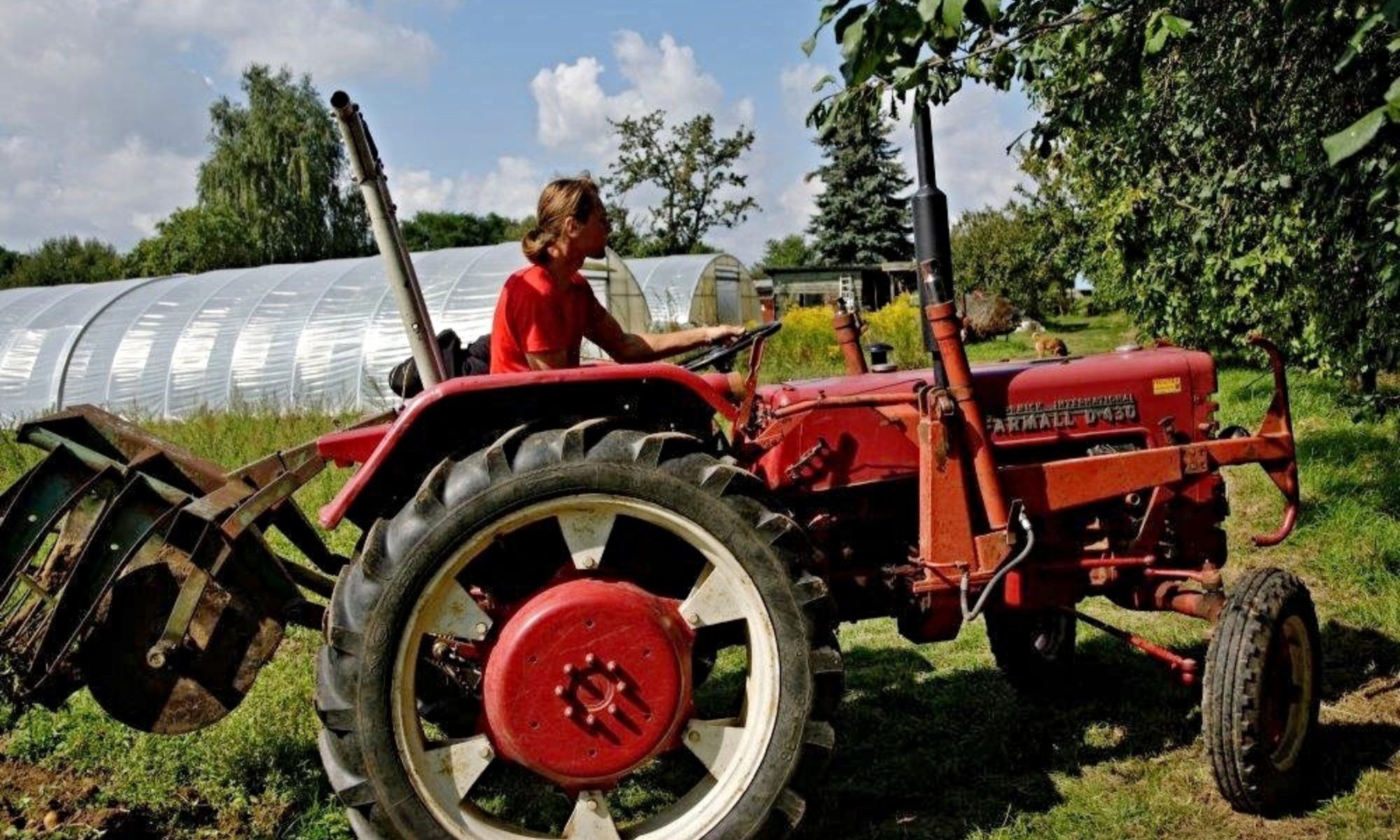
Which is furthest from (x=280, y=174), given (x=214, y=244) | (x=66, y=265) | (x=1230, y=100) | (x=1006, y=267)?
(x=1230, y=100)

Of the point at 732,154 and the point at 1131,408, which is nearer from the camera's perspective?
the point at 1131,408

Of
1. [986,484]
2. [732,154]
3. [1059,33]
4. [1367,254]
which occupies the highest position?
[732,154]

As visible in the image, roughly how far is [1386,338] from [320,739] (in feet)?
17.7

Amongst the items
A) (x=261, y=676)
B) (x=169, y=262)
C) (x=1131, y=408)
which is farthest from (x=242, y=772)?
(x=169, y=262)

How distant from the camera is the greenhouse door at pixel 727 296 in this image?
2969 centimetres

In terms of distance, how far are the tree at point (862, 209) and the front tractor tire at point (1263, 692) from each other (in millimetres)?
39953

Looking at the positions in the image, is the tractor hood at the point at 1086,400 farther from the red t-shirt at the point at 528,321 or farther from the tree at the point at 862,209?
the tree at the point at 862,209

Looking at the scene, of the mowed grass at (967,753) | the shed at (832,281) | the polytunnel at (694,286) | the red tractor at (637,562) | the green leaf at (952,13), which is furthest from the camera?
the shed at (832,281)

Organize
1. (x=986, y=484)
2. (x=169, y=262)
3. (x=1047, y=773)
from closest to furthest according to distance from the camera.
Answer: (x=986, y=484) < (x=1047, y=773) < (x=169, y=262)

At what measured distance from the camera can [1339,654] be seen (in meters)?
4.30

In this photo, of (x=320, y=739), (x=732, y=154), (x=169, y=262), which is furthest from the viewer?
(x=169, y=262)

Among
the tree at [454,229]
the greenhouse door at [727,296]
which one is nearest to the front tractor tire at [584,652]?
the greenhouse door at [727,296]

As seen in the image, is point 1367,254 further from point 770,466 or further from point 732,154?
point 732,154

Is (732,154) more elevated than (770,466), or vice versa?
(732,154)
